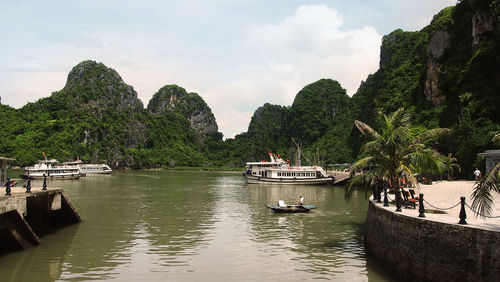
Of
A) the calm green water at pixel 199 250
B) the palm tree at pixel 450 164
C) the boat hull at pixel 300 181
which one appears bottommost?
the calm green water at pixel 199 250

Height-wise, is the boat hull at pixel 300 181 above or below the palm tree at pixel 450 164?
below

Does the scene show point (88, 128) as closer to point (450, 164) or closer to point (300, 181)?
point (300, 181)

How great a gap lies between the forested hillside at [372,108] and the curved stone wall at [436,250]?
87.2 feet

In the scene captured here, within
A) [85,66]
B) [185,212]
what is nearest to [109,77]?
[85,66]

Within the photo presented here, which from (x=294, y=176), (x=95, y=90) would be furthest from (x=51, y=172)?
(x=95, y=90)

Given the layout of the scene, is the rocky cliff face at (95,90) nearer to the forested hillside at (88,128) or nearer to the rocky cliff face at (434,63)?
the forested hillside at (88,128)

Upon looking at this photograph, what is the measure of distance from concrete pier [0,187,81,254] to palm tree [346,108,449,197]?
15.4 metres

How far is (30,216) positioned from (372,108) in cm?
9587

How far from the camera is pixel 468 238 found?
9.45 m

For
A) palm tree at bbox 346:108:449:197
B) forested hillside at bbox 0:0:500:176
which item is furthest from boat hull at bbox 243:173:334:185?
palm tree at bbox 346:108:449:197

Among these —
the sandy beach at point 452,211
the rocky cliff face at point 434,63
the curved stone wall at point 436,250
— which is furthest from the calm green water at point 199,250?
the rocky cliff face at point 434,63

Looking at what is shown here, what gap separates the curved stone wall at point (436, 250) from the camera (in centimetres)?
895

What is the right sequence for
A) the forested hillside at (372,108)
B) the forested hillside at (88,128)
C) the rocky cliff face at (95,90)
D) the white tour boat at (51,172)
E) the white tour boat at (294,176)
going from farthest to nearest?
A: the rocky cliff face at (95,90), the forested hillside at (88,128), the white tour boat at (51,172), the white tour boat at (294,176), the forested hillside at (372,108)

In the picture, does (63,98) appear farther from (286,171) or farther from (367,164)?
(367,164)
